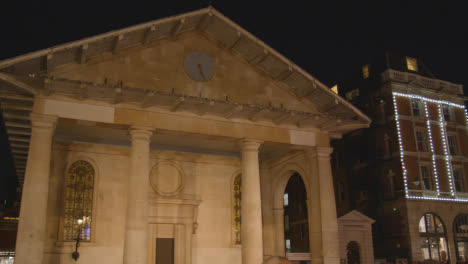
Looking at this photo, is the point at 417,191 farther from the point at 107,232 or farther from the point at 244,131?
the point at 107,232

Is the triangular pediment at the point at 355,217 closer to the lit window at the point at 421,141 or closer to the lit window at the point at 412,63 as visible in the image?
the lit window at the point at 421,141

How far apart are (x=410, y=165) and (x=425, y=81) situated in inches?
333

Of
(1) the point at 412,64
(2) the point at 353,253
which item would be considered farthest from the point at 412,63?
(2) the point at 353,253

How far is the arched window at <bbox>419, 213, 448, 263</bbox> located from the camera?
3565 centimetres

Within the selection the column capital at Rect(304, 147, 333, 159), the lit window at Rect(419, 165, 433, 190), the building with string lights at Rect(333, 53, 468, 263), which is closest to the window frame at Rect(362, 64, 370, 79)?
the building with string lights at Rect(333, 53, 468, 263)

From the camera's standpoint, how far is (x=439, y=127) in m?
39.2

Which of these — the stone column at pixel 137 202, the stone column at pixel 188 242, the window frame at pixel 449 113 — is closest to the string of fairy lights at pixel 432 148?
the window frame at pixel 449 113

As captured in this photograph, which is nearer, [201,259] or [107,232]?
[107,232]

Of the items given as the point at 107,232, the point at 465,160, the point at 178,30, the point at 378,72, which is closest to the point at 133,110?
the point at 178,30

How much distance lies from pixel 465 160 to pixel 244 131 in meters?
27.0

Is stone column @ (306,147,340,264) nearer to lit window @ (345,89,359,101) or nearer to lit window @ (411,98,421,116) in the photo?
lit window @ (411,98,421,116)

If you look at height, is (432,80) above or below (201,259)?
above

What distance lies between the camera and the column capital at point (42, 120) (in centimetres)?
1723

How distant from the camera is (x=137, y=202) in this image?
18062mm
